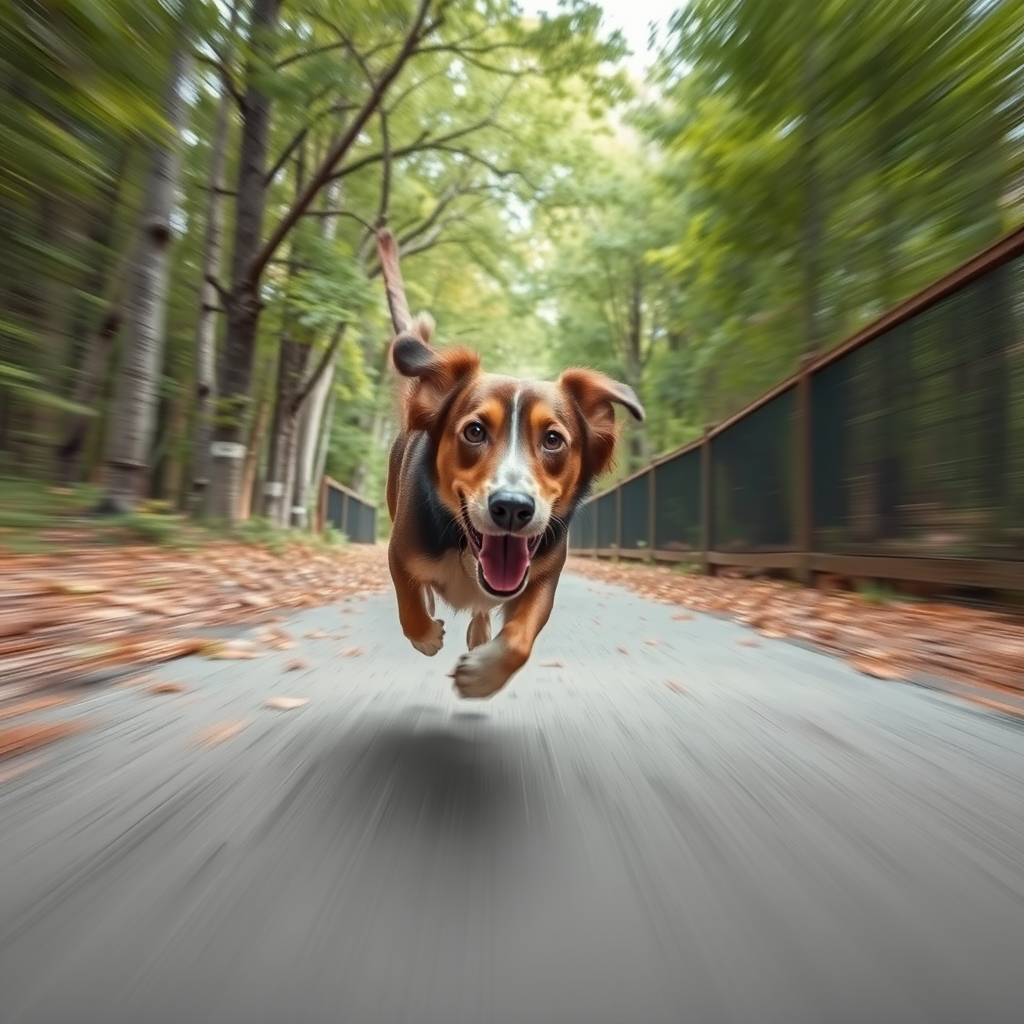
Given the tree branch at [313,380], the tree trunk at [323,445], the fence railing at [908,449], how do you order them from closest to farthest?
the fence railing at [908,449]
the tree branch at [313,380]
the tree trunk at [323,445]

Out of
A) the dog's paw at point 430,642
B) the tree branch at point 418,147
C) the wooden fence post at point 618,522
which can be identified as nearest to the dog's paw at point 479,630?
the dog's paw at point 430,642

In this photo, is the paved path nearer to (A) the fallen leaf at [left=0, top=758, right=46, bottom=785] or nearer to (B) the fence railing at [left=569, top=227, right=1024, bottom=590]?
(A) the fallen leaf at [left=0, top=758, right=46, bottom=785]

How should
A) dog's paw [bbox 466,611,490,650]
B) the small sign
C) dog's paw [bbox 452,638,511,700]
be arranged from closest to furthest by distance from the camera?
1. dog's paw [bbox 452,638,511,700]
2. dog's paw [bbox 466,611,490,650]
3. the small sign

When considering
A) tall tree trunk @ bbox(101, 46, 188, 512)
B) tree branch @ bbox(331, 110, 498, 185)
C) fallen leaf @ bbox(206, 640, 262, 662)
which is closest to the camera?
fallen leaf @ bbox(206, 640, 262, 662)

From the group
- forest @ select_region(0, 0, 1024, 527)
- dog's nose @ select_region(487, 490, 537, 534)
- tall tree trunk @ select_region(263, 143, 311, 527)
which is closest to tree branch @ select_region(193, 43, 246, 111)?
forest @ select_region(0, 0, 1024, 527)

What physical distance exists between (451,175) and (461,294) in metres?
5.98

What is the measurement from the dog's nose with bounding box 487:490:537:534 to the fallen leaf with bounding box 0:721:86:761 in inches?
56.9

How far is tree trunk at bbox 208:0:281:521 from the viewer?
10062mm

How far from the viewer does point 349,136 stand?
973cm

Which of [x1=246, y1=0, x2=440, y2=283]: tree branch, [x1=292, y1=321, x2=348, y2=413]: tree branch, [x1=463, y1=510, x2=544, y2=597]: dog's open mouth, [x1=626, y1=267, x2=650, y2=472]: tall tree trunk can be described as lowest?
[x1=463, y1=510, x2=544, y2=597]: dog's open mouth

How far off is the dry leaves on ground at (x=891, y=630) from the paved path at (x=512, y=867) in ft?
3.03

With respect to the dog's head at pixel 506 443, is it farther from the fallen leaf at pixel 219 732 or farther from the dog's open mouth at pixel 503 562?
the fallen leaf at pixel 219 732

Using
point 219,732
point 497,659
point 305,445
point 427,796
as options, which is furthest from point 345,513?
point 427,796

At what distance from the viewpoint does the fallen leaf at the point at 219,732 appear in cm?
Answer: 219
